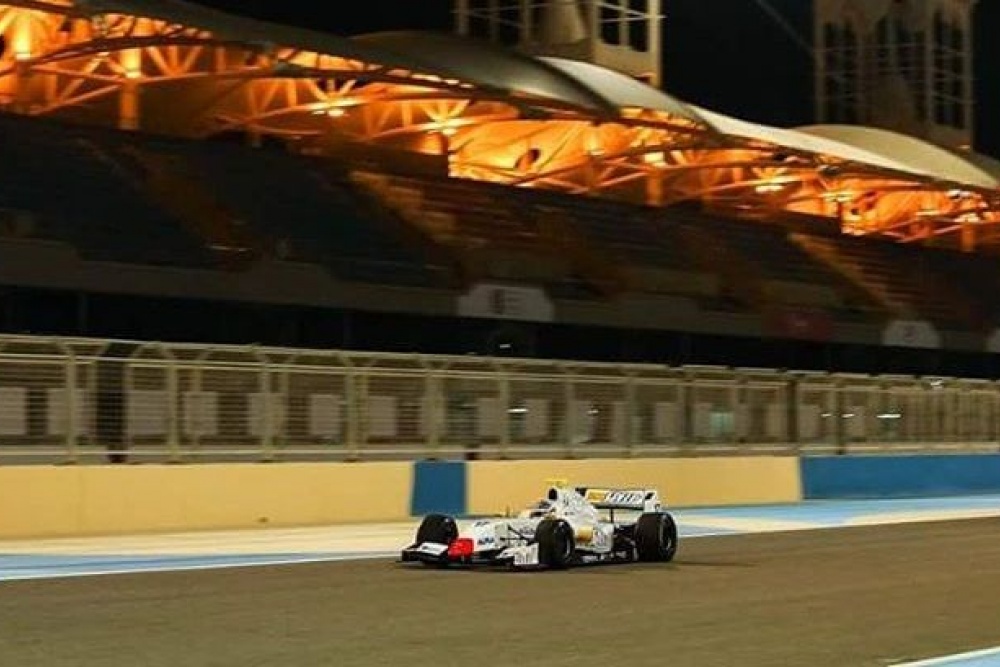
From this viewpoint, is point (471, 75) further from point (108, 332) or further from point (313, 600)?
point (313, 600)

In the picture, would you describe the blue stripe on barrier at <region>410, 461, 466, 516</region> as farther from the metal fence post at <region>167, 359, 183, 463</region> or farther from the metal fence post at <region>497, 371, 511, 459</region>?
the metal fence post at <region>167, 359, 183, 463</region>

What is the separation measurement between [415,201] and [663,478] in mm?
19863

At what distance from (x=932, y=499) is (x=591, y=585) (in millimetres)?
19891

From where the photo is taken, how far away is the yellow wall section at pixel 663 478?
81.0 feet

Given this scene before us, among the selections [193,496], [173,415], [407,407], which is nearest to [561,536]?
[193,496]

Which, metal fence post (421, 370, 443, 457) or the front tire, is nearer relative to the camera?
the front tire

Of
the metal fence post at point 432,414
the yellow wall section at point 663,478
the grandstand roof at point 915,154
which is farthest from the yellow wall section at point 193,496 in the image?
the grandstand roof at point 915,154

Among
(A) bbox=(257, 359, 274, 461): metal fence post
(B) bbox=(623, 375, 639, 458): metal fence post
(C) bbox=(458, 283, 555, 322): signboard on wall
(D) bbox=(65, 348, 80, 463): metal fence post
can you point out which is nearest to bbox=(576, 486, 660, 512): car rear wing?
(D) bbox=(65, 348, 80, 463): metal fence post

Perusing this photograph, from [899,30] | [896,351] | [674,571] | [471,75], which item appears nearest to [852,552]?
[674,571]

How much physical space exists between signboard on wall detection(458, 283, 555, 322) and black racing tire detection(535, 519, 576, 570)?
89.2 feet

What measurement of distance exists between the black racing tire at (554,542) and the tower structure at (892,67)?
61733 mm

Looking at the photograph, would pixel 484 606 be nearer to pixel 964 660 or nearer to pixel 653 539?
pixel 964 660

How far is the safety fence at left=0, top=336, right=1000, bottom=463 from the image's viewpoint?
20125 millimetres

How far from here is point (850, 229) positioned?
217 feet
